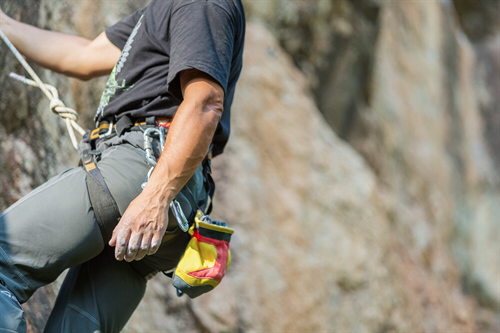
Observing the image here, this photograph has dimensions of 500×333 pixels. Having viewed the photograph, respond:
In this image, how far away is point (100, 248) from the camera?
1.71 m

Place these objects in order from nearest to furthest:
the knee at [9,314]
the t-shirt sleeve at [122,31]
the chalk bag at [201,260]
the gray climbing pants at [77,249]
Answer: the knee at [9,314] → the gray climbing pants at [77,249] → the chalk bag at [201,260] → the t-shirt sleeve at [122,31]

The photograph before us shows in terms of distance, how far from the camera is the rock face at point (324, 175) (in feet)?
11.4

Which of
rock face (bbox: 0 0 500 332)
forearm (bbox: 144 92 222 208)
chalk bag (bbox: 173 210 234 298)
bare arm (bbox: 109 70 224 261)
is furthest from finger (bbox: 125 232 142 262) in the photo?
rock face (bbox: 0 0 500 332)

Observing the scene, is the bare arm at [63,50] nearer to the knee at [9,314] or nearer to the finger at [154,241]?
the finger at [154,241]

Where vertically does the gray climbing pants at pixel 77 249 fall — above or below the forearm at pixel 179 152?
below

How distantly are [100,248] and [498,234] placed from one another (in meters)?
9.94

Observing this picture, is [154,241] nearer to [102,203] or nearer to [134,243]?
[134,243]

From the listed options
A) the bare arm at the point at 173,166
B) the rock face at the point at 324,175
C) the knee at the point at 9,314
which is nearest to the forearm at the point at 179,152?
the bare arm at the point at 173,166

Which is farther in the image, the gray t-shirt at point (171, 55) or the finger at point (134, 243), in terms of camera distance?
the gray t-shirt at point (171, 55)

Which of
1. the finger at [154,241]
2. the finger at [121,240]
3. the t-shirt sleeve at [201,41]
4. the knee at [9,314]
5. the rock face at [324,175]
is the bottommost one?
the rock face at [324,175]

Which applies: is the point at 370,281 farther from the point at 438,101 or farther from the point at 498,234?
the point at 498,234

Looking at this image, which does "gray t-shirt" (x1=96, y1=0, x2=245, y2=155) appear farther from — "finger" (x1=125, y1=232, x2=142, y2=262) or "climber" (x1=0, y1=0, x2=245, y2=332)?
"finger" (x1=125, y1=232, x2=142, y2=262)

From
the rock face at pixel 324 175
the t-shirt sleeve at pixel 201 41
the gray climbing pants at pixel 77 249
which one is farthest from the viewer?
the rock face at pixel 324 175

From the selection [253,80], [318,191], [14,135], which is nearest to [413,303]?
[318,191]
